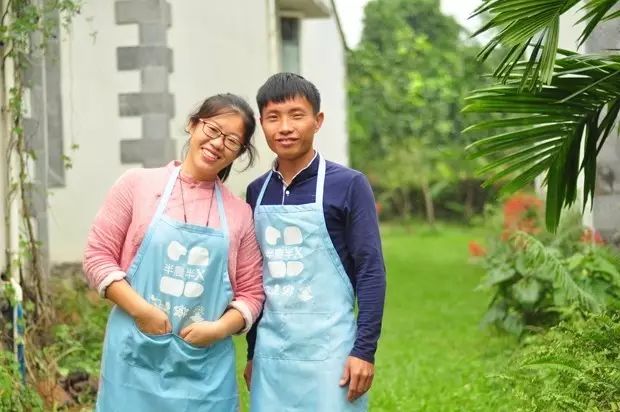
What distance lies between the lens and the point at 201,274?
3.64 meters

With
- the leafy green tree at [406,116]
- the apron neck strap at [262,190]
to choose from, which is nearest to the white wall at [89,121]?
the apron neck strap at [262,190]

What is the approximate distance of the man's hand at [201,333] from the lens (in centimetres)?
361

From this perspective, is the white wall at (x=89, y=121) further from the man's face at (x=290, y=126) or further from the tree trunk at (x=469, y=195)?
the tree trunk at (x=469, y=195)

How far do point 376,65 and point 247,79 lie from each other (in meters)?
19.1

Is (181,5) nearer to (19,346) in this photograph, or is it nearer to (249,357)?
(19,346)

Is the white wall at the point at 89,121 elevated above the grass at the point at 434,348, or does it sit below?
above

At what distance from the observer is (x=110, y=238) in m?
3.63

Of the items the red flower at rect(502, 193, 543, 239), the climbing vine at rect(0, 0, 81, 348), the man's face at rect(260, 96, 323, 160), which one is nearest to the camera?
the man's face at rect(260, 96, 323, 160)

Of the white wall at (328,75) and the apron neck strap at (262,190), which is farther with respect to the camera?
the white wall at (328,75)

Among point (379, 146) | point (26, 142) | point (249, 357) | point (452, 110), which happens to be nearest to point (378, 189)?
point (379, 146)

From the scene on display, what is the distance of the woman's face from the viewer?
12.2 ft

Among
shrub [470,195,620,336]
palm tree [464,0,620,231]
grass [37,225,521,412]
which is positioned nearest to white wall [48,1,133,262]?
grass [37,225,521,412]

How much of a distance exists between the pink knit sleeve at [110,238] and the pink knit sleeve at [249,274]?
1.34 feet

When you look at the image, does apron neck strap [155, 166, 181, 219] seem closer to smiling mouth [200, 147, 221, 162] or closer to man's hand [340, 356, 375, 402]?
smiling mouth [200, 147, 221, 162]
